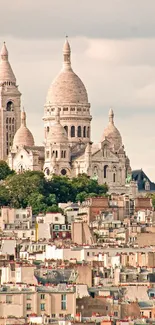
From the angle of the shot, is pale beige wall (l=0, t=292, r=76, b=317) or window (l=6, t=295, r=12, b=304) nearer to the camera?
pale beige wall (l=0, t=292, r=76, b=317)

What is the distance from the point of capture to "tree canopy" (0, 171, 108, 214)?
18000 cm

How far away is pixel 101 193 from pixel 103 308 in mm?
101923

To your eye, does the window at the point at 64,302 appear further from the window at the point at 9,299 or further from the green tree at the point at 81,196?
the green tree at the point at 81,196

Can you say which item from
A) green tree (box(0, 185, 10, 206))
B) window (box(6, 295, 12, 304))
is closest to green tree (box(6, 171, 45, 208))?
green tree (box(0, 185, 10, 206))

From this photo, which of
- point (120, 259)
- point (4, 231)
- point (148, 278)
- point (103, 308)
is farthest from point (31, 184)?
point (103, 308)

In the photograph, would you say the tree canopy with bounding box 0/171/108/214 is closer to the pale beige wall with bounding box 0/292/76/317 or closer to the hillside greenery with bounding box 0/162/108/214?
the hillside greenery with bounding box 0/162/108/214

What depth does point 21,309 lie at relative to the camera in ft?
293

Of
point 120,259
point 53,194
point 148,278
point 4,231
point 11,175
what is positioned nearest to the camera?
point 148,278

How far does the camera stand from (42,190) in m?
188

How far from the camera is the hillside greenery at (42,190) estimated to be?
18000 centimetres

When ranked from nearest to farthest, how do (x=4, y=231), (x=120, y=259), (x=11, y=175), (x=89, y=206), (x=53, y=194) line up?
(x=120, y=259) → (x=4, y=231) → (x=89, y=206) → (x=53, y=194) → (x=11, y=175)

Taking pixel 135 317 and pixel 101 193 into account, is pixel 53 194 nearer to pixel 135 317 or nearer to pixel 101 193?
pixel 101 193

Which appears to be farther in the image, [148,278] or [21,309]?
[148,278]

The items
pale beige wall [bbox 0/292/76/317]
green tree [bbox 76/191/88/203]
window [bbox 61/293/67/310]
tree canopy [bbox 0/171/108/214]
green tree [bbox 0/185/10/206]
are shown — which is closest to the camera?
pale beige wall [bbox 0/292/76/317]
